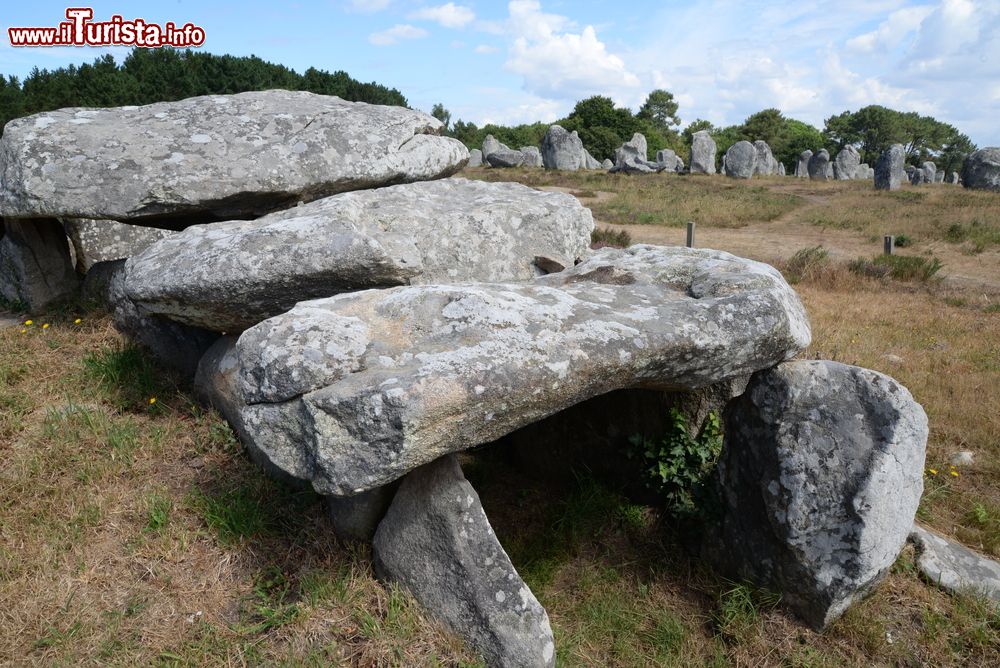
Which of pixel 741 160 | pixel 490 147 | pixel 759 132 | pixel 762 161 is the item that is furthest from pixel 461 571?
pixel 759 132

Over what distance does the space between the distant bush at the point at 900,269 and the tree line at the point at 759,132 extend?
146ft

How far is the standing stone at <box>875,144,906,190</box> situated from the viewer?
31.5 meters

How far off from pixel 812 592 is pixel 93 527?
13.8ft

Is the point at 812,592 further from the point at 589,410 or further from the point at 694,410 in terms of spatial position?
the point at 589,410

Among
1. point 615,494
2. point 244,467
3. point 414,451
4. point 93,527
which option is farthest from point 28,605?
point 615,494

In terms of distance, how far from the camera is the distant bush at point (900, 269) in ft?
37.8

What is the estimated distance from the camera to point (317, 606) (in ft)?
11.4

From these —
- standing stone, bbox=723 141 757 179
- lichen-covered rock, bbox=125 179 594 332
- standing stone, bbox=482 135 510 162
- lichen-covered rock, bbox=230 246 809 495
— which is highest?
standing stone, bbox=482 135 510 162

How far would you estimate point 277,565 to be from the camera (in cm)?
380

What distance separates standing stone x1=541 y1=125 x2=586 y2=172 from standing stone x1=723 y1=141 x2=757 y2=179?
28.8 ft

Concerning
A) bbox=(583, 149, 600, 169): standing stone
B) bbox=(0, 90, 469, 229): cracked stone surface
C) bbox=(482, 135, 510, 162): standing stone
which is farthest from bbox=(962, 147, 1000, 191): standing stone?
bbox=(0, 90, 469, 229): cracked stone surface

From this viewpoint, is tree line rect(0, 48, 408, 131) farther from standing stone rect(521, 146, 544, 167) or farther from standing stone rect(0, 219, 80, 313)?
standing stone rect(0, 219, 80, 313)

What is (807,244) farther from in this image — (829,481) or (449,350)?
(449,350)

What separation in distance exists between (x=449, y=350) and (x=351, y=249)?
4.88 feet
